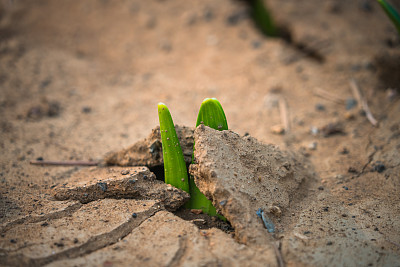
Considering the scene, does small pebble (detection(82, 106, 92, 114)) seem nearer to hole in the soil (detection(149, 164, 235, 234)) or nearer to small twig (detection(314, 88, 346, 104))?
hole in the soil (detection(149, 164, 235, 234))

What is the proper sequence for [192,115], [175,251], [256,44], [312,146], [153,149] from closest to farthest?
[175,251], [153,149], [312,146], [192,115], [256,44]

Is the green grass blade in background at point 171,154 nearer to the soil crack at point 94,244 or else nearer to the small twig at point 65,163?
the soil crack at point 94,244

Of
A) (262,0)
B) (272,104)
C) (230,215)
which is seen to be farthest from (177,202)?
(262,0)

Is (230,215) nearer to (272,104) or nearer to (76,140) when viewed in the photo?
(76,140)

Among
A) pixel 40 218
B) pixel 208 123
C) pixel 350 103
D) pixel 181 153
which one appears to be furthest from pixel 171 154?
pixel 350 103

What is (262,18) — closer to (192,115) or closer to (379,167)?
(192,115)

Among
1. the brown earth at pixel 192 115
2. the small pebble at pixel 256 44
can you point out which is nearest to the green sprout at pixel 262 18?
the brown earth at pixel 192 115
